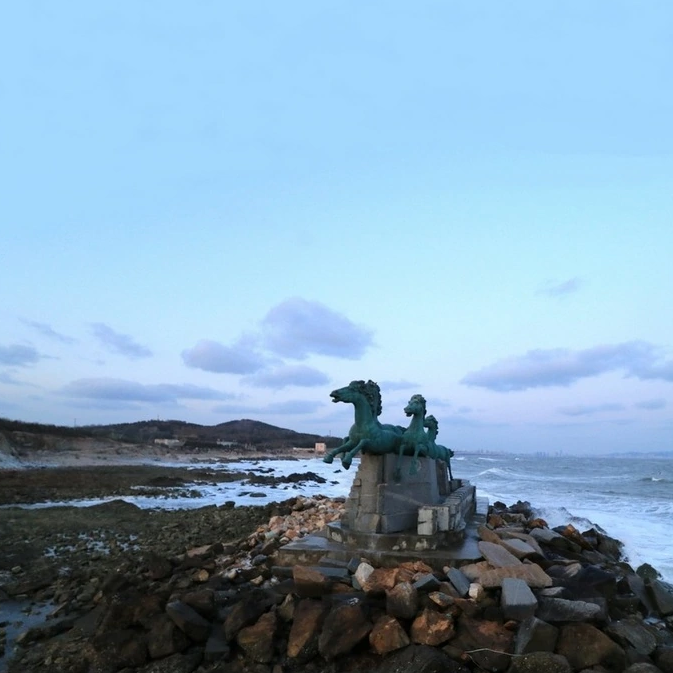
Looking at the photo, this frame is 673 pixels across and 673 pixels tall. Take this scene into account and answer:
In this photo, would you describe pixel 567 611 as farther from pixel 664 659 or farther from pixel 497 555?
pixel 497 555

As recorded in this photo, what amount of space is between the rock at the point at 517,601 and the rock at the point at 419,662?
35.0 inches

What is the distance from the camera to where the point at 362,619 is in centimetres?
600

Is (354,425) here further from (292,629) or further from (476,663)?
(476,663)

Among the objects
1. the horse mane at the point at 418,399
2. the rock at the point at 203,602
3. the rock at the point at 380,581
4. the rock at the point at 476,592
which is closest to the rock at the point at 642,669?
the rock at the point at 476,592

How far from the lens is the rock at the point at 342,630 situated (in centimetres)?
579

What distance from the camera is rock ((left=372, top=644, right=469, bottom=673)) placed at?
17.5 feet

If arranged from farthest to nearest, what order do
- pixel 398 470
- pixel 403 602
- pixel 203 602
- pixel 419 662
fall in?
pixel 398 470
pixel 203 602
pixel 403 602
pixel 419 662

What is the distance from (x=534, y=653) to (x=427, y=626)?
3.50 ft

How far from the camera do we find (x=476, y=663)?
5504 millimetres

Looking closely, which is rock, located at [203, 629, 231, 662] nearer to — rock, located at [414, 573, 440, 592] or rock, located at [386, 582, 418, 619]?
rock, located at [386, 582, 418, 619]

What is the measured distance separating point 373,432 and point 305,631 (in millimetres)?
3174

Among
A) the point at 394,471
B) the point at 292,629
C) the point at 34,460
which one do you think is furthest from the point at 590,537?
the point at 34,460

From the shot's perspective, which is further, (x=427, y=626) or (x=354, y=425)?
(x=354, y=425)

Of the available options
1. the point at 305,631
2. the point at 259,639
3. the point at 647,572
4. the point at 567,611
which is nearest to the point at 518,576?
the point at 567,611
